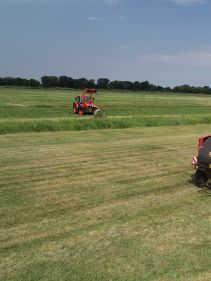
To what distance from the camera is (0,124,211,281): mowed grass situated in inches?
242

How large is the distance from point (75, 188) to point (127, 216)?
2.41 meters

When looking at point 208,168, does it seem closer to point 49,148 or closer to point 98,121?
point 49,148

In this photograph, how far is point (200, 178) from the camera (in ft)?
35.0

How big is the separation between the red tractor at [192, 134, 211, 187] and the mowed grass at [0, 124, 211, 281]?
30 cm

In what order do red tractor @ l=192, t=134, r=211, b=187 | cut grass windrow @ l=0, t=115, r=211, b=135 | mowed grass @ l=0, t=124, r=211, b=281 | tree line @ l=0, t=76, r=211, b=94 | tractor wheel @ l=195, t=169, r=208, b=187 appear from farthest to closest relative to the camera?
tree line @ l=0, t=76, r=211, b=94
cut grass windrow @ l=0, t=115, r=211, b=135
tractor wheel @ l=195, t=169, r=208, b=187
red tractor @ l=192, t=134, r=211, b=187
mowed grass @ l=0, t=124, r=211, b=281

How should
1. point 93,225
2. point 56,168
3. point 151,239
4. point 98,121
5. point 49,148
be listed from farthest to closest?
point 98,121 < point 49,148 < point 56,168 < point 93,225 < point 151,239

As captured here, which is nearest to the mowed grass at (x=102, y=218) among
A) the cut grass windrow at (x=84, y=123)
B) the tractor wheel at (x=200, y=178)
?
the tractor wheel at (x=200, y=178)

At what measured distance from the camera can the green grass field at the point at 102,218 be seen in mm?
6145

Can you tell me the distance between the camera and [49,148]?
16797 millimetres

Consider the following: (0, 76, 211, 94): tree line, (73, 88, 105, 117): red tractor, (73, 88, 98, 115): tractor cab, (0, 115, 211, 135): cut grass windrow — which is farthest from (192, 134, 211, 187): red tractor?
(0, 76, 211, 94): tree line

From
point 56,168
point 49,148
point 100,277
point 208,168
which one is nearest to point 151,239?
point 100,277

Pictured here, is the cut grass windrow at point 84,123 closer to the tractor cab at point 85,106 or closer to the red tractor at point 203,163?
the tractor cab at point 85,106

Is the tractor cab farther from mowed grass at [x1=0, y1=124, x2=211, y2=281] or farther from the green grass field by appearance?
mowed grass at [x1=0, y1=124, x2=211, y2=281]

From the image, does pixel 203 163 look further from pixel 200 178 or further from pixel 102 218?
pixel 102 218
